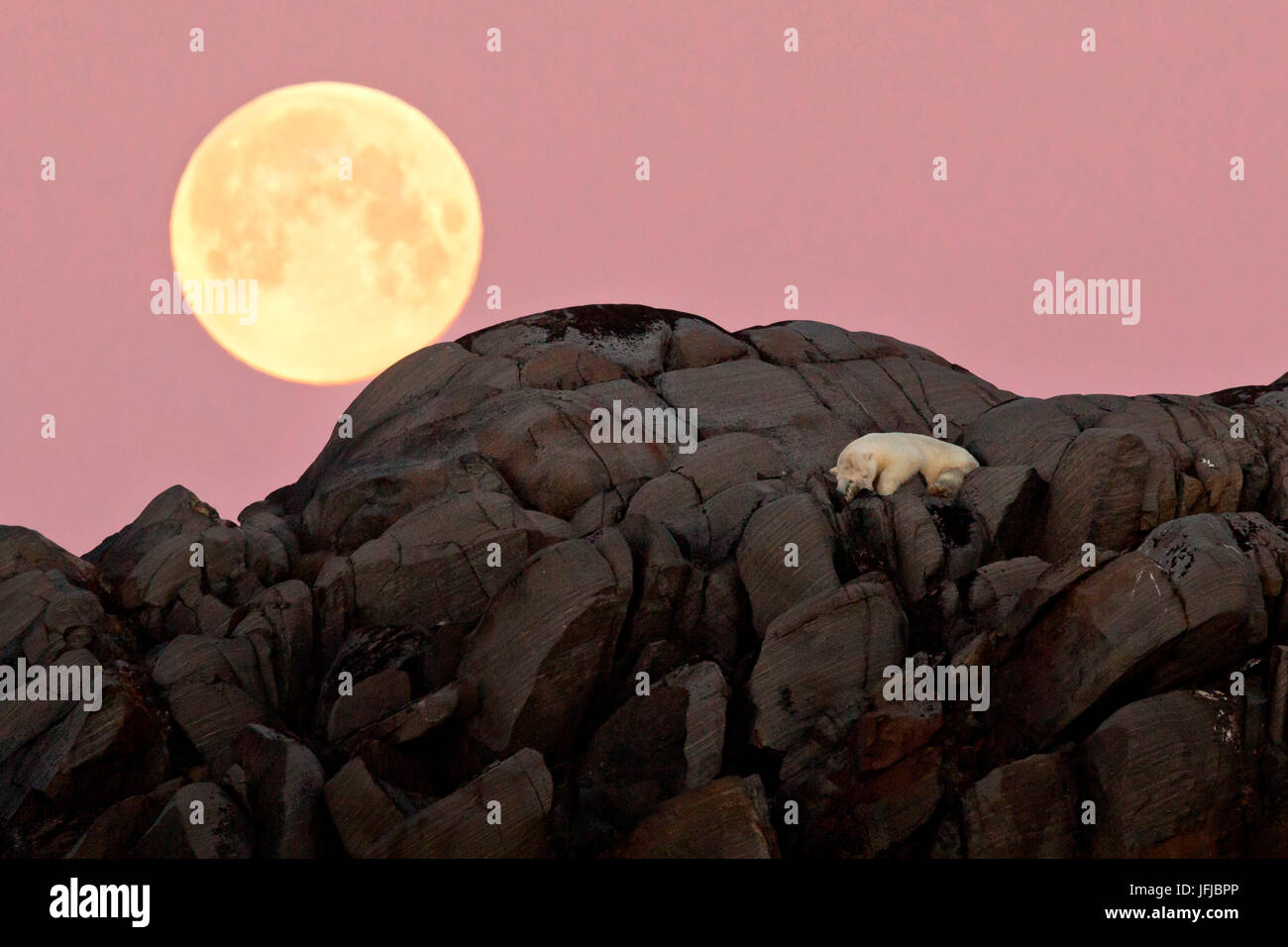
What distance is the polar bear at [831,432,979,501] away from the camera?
1543 inches

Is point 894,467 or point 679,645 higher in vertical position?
point 894,467

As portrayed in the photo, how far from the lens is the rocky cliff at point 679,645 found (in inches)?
1208

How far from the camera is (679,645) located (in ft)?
117

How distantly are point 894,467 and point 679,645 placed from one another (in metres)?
8.08

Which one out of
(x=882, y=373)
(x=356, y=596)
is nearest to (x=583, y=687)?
(x=356, y=596)

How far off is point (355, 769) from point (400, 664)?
4.59 m

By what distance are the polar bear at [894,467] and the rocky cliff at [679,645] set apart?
0.57 meters

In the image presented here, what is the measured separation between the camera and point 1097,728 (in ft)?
101
